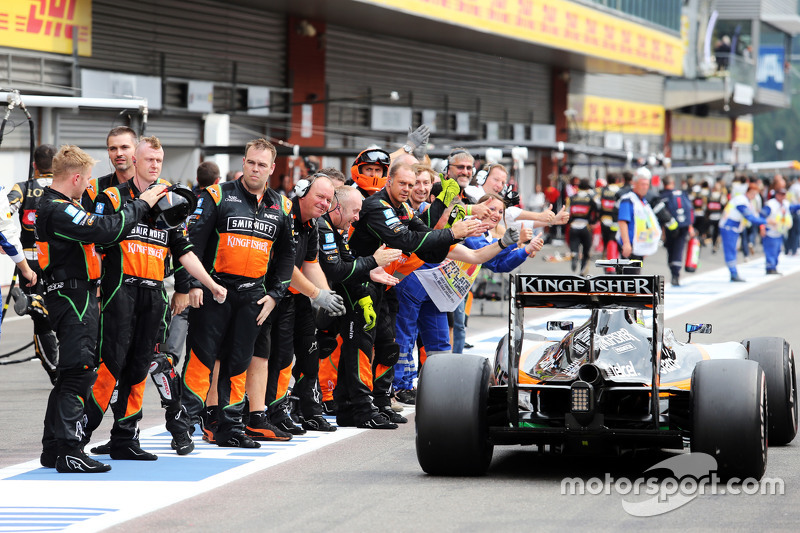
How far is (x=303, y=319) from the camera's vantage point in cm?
931

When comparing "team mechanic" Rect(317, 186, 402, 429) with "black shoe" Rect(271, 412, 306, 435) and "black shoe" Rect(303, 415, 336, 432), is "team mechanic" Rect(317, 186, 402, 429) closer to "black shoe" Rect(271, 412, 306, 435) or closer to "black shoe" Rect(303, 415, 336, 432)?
"black shoe" Rect(303, 415, 336, 432)

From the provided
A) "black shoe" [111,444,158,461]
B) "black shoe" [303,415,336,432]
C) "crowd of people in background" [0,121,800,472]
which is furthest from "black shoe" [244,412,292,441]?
"black shoe" [111,444,158,461]

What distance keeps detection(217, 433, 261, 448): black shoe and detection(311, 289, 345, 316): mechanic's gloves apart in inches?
40.4

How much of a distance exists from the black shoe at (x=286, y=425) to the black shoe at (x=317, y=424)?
19 centimetres

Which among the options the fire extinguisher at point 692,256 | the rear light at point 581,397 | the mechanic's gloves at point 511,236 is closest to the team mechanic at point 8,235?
the mechanic's gloves at point 511,236

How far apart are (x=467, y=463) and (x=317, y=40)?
71.9 ft

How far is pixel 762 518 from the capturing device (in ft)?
21.4

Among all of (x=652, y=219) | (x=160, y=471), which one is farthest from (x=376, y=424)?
(x=652, y=219)

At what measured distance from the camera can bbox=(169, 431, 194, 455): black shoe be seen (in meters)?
8.31

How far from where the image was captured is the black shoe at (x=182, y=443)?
831 cm

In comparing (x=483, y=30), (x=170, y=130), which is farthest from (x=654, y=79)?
(x=170, y=130)

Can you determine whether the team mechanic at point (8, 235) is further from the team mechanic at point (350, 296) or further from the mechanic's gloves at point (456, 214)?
the mechanic's gloves at point (456, 214)

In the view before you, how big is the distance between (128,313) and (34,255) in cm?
430

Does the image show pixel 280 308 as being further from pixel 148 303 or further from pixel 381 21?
pixel 381 21
